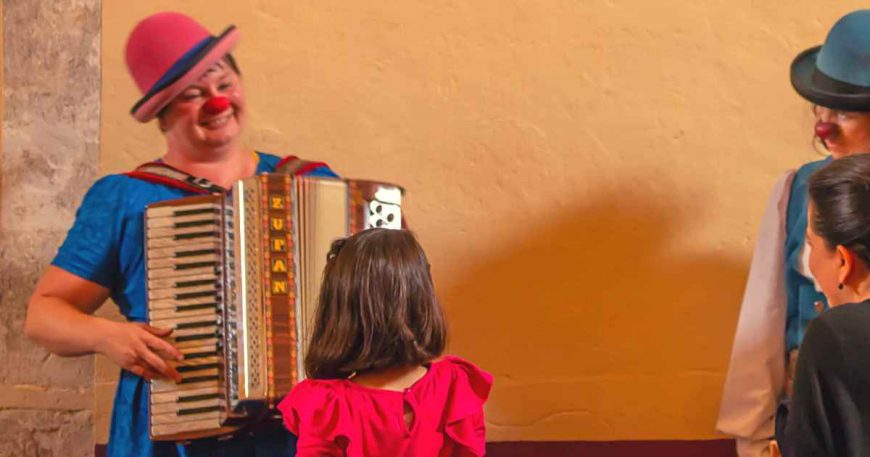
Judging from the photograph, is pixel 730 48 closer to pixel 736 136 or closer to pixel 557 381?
pixel 736 136

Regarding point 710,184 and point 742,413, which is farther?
point 710,184

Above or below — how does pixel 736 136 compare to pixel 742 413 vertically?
above

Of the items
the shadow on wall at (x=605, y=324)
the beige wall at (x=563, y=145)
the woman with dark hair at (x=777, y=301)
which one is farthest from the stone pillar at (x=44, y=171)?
the woman with dark hair at (x=777, y=301)

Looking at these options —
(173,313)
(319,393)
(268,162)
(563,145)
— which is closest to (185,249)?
(173,313)

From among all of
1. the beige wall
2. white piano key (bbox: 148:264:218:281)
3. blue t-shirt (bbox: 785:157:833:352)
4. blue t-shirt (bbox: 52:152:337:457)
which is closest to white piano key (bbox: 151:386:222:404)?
blue t-shirt (bbox: 52:152:337:457)

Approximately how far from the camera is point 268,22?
346 cm

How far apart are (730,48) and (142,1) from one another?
1.62 meters

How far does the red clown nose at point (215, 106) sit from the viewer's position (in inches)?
111

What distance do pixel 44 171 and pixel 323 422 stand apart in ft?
5.48

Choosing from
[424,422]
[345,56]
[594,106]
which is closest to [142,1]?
[345,56]

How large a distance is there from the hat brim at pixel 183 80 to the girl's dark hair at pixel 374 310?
2.72 ft

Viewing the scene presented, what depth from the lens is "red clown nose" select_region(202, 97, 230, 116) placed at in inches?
111

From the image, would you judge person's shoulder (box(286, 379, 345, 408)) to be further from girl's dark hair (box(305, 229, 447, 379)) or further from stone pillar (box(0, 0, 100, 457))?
stone pillar (box(0, 0, 100, 457))

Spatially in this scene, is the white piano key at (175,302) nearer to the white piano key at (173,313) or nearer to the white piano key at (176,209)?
the white piano key at (173,313)
